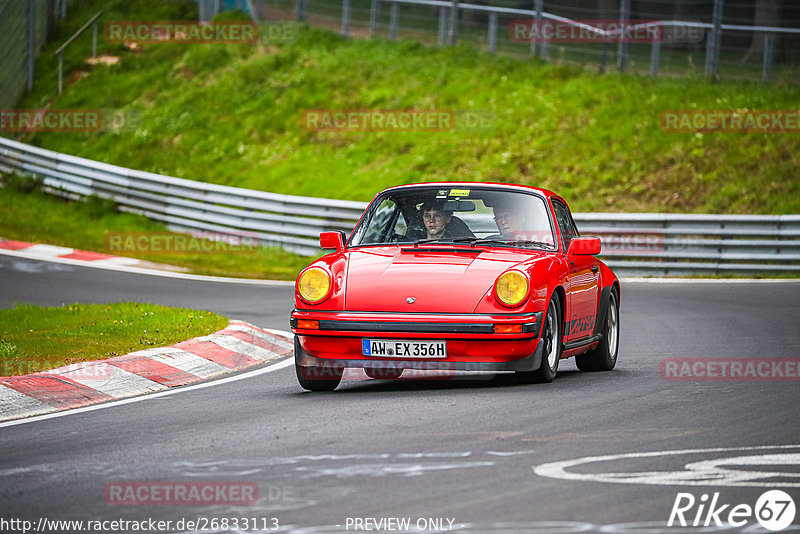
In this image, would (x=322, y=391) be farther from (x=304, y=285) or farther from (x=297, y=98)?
(x=297, y=98)

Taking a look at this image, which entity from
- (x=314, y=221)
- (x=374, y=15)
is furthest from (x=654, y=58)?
(x=314, y=221)

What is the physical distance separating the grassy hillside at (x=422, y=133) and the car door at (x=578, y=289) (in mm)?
12140

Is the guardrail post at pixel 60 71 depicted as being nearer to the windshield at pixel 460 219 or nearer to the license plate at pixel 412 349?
the windshield at pixel 460 219

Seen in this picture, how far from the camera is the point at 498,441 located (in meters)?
6.33

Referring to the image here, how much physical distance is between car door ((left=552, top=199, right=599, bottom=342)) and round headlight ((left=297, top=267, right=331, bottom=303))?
171 cm

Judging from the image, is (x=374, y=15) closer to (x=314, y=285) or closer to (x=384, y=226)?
(x=384, y=226)

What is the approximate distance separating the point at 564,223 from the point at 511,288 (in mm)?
1864

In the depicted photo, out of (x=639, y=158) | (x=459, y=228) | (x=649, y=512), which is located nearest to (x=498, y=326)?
(x=459, y=228)

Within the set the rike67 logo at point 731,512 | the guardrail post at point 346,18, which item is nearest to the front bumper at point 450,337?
the rike67 logo at point 731,512

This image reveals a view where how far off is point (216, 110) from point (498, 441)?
26.0 m

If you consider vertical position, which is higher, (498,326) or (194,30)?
(194,30)

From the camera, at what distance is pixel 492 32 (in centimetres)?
3058

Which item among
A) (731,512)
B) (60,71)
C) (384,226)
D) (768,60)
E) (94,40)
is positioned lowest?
(731,512)

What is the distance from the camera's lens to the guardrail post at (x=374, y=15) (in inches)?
1300
